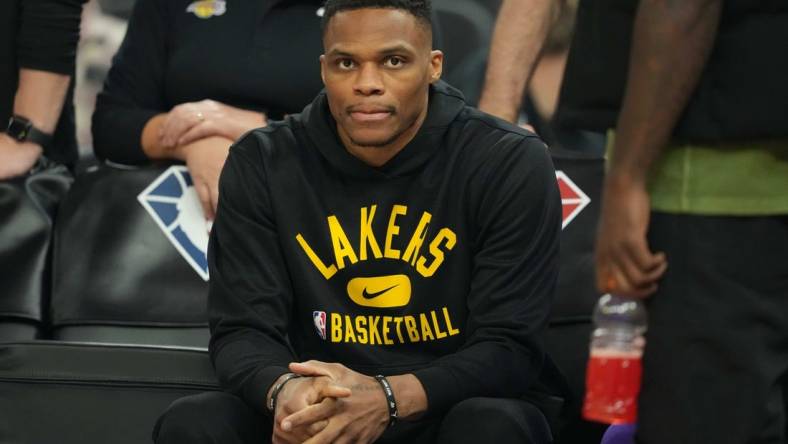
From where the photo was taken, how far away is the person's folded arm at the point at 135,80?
3990mm

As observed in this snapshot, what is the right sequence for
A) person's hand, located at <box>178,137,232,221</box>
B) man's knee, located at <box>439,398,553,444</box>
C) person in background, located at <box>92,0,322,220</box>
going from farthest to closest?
1. person in background, located at <box>92,0,322,220</box>
2. person's hand, located at <box>178,137,232,221</box>
3. man's knee, located at <box>439,398,553,444</box>

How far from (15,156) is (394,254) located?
1.42 m

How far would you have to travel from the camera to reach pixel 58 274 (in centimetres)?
374

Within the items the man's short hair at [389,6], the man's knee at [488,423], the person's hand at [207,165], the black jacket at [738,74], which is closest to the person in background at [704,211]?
the black jacket at [738,74]

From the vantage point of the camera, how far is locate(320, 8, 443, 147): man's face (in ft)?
9.97

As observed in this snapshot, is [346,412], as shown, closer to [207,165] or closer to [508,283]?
[508,283]

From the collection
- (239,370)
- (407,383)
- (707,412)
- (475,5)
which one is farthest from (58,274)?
(707,412)

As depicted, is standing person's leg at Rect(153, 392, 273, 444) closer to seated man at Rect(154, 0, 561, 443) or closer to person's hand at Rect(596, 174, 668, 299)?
seated man at Rect(154, 0, 561, 443)

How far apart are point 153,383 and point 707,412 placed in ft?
5.29

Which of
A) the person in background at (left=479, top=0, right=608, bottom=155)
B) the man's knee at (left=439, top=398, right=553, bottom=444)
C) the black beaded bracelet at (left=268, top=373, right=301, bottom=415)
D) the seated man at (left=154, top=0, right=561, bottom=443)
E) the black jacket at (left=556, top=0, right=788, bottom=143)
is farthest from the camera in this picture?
the seated man at (left=154, top=0, right=561, bottom=443)

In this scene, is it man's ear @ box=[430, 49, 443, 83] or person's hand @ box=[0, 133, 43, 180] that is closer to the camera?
man's ear @ box=[430, 49, 443, 83]

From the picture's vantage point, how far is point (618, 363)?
6.67 ft

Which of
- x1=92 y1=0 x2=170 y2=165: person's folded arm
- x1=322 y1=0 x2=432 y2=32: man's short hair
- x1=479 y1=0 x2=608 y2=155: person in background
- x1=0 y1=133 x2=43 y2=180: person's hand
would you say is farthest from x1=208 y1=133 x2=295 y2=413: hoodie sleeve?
x1=0 y1=133 x2=43 y2=180: person's hand

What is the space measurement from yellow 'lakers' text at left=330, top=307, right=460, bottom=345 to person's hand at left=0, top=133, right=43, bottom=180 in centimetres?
129
